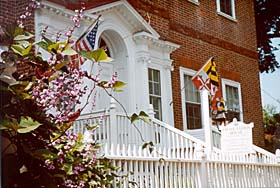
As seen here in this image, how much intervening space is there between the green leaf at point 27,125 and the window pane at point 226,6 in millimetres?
11394

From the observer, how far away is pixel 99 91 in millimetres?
9523

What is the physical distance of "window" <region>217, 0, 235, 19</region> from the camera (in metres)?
13.6

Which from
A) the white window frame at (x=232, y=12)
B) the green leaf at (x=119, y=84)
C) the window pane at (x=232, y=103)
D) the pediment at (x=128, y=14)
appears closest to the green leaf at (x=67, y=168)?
the green leaf at (x=119, y=84)

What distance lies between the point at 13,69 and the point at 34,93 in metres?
0.39

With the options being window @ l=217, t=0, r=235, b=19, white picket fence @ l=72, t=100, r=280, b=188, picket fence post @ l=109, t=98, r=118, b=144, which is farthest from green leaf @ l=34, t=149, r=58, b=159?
window @ l=217, t=0, r=235, b=19

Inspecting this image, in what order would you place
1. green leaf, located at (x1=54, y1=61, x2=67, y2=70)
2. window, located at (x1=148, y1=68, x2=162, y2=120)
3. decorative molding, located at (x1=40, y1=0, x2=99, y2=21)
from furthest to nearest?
window, located at (x1=148, y1=68, x2=162, y2=120)
decorative molding, located at (x1=40, y1=0, x2=99, y2=21)
green leaf, located at (x1=54, y1=61, x2=67, y2=70)

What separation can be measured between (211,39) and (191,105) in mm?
1995

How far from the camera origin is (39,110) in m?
3.20

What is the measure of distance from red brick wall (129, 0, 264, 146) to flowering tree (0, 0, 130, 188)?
693 centimetres

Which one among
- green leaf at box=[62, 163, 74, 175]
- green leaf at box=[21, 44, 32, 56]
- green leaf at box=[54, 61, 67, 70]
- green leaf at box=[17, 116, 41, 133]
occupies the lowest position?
green leaf at box=[62, 163, 74, 175]

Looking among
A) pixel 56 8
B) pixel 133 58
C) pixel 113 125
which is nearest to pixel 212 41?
pixel 133 58

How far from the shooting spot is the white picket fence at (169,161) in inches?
214

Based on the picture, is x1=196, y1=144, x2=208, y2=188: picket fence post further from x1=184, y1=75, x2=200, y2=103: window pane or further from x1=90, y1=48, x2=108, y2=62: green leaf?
x1=184, y1=75, x2=200, y2=103: window pane

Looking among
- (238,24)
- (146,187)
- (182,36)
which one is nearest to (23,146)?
(146,187)
